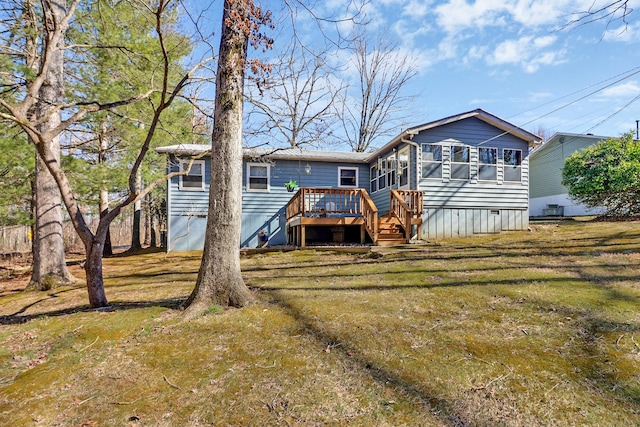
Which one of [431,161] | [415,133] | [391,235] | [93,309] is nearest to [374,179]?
[431,161]

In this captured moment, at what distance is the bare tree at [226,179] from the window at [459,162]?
378 inches

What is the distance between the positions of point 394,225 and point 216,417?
8.82m

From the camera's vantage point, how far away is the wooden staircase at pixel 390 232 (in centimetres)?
967

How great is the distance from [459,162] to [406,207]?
12.3 ft

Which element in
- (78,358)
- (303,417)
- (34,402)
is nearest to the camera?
(303,417)

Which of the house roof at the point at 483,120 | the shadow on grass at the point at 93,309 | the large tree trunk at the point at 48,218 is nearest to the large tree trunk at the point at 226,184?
the shadow on grass at the point at 93,309

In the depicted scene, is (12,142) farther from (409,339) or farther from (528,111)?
(528,111)

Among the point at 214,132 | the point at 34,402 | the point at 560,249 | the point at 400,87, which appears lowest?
the point at 34,402

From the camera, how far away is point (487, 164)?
1188cm

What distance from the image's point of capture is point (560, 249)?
6.74 metres

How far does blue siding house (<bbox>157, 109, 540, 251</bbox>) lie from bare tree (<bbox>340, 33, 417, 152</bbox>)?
11.5m

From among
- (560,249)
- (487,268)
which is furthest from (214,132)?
(560,249)

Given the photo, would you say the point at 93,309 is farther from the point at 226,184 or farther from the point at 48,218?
the point at 48,218

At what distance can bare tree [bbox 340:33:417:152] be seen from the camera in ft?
76.9
